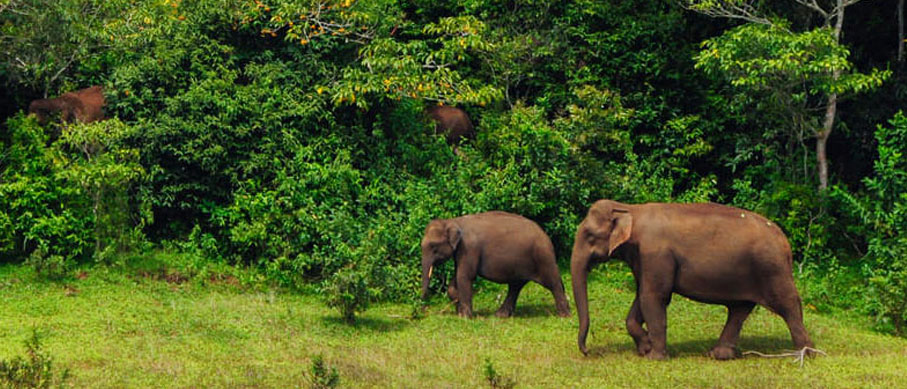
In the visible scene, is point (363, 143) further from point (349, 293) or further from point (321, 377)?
point (321, 377)

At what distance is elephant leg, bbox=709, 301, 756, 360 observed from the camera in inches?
481

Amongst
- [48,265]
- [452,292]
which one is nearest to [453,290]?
[452,292]

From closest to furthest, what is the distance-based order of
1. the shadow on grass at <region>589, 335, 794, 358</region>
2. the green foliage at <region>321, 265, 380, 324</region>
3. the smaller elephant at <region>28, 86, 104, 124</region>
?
the shadow on grass at <region>589, 335, 794, 358</region> → the green foliage at <region>321, 265, 380, 324</region> → the smaller elephant at <region>28, 86, 104, 124</region>

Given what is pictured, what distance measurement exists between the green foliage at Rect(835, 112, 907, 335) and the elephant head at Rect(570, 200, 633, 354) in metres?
4.42

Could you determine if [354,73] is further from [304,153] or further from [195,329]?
[195,329]

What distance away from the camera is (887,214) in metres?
16.6

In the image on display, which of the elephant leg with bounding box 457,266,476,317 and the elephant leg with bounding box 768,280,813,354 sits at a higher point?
the elephant leg with bounding box 768,280,813,354

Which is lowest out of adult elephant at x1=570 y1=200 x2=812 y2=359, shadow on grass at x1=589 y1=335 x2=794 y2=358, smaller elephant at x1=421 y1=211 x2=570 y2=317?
shadow on grass at x1=589 y1=335 x2=794 y2=358

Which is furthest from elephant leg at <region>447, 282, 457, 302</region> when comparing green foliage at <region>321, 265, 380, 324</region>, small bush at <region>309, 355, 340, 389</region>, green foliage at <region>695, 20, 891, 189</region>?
green foliage at <region>695, 20, 891, 189</region>

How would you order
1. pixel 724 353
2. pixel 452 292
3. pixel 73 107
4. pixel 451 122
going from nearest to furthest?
pixel 724 353 → pixel 452 292 → pixel 73 107 → pixel 451 122

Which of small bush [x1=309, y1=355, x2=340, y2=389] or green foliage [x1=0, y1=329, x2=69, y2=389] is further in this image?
green foliage [x1=0, y1=329, x2=69, y2=389]

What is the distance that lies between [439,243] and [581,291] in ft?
9.83

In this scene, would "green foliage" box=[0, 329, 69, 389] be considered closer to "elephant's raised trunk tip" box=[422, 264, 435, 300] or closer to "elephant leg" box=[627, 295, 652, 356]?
"elephant's raised trunk tip" box=[422, 264, 435, 300]

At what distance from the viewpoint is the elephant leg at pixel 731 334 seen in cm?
1222
